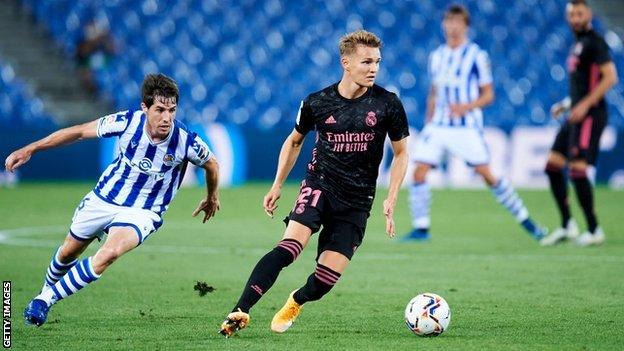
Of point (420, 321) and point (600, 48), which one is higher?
point (600, 48)

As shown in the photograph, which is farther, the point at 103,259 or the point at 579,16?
the point at 579,16

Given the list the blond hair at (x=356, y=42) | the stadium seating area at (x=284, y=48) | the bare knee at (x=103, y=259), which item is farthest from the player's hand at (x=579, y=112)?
the stadium seating area at (x=284, y=48)

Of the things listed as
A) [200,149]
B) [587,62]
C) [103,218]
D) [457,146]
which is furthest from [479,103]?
[103,218]

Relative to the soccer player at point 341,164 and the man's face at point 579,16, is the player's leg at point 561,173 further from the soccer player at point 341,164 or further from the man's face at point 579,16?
the soccer player at point 341,164

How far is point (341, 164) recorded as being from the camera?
6.84 metres

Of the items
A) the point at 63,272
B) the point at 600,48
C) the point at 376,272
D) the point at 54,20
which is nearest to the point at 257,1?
the point at 54,20

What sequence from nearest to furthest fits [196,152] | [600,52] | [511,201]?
[196,152], [600,52], [511,201]

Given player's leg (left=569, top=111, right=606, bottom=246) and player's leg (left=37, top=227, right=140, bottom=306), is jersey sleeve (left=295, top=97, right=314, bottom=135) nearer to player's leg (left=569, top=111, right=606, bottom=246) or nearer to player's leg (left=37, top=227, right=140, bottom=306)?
player's leg (left=37, top=227, right=140, bottom=306)

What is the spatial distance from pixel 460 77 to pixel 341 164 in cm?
552

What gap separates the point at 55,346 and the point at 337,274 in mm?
1653

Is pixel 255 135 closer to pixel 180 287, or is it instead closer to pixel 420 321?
pixel 180 287

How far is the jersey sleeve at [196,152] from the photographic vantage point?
23.1 feet

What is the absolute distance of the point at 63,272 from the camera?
7.29 meters

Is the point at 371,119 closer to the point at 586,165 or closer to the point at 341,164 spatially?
the point at 341,164
